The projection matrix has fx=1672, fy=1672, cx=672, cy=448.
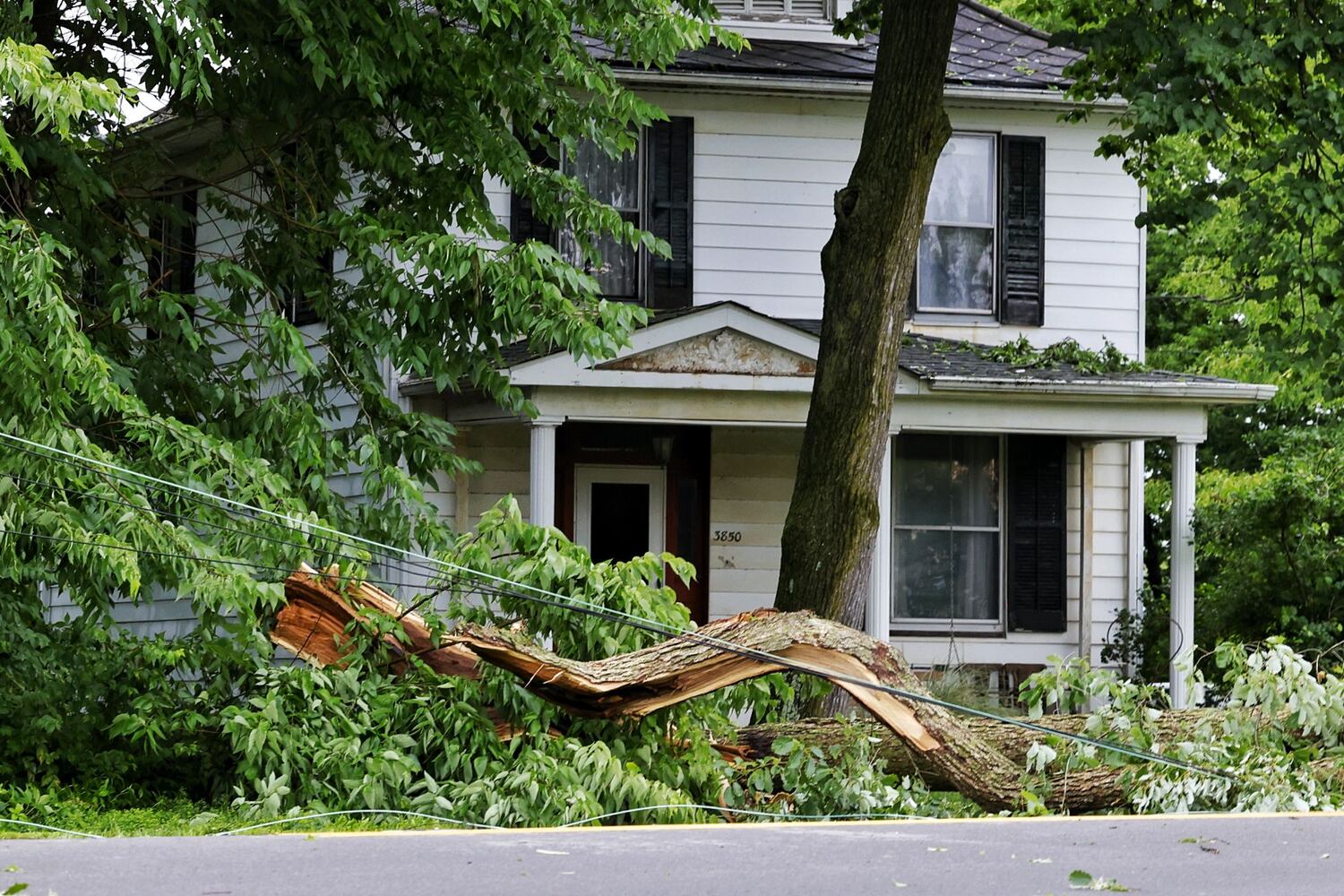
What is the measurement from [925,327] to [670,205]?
2.60 metres

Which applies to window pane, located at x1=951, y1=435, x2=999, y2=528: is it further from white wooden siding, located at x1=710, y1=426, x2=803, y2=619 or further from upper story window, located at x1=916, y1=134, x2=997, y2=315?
white wooden siding, located at x1=710, y1=426, x2=803, y2=619

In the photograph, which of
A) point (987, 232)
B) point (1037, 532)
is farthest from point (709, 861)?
point (987, 232)

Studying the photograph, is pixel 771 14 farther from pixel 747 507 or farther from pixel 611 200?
pixel 747 507

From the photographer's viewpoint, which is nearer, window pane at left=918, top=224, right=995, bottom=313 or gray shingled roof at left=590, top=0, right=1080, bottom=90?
gray shingled roof at left=590, top=0, right=1080, bottom=90

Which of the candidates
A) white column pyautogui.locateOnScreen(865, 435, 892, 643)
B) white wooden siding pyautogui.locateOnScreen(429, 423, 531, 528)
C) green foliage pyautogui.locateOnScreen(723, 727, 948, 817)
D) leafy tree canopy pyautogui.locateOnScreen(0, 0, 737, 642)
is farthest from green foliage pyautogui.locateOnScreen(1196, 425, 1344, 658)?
leafy tree canopy pyautogui.locateOnScreen(0, 0, 737, 642)

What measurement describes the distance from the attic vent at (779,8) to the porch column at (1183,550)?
5313 millimetres

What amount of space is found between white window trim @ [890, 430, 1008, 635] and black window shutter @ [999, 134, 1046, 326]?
1.23 metres

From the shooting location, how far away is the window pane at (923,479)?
1553 centimetres

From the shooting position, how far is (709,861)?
4.89 metres

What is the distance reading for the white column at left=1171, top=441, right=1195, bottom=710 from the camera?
14.3 metres

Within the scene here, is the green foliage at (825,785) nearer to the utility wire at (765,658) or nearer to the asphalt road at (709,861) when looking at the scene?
the utility wire at (765,658)

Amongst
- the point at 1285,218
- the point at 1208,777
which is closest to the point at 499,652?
the point at 1208,777

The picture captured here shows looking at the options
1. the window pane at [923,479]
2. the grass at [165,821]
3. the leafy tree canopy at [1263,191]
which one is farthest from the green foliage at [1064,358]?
the grass at [165,821]

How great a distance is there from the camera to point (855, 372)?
10273mm
